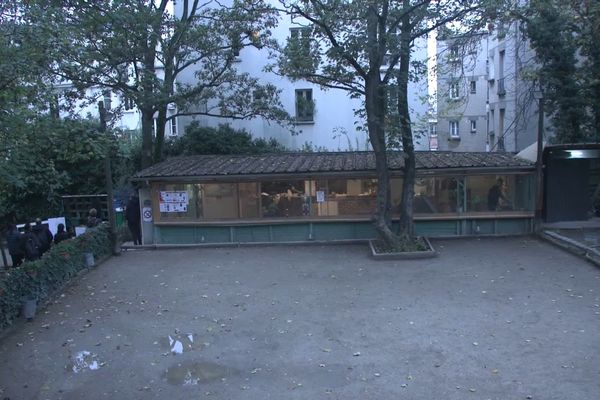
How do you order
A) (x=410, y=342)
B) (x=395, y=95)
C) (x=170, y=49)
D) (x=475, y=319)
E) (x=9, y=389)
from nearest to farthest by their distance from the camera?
(x=9, y=389), (x=410, y=342), (x=475, y=319), (x=395, y=95), (x=170, y=49)

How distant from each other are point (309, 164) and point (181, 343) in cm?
1014

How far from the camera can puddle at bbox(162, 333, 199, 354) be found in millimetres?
7969

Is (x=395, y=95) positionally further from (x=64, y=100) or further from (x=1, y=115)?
(x=64, y=100)

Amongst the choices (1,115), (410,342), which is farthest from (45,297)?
(410,342)

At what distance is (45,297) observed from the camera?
1097cm

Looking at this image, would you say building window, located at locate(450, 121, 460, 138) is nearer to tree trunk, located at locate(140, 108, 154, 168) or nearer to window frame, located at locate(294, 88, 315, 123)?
window frame, located at locate(294, 88, 315, 123)

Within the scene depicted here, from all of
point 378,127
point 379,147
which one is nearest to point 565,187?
point 379,147

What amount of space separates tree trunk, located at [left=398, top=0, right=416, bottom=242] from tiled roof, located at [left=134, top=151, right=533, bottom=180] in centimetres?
50

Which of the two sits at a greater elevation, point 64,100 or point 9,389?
point 64,100

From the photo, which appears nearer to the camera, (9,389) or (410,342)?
(9,389)

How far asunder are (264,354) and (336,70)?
33.6 feet

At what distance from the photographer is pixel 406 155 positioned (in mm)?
15602

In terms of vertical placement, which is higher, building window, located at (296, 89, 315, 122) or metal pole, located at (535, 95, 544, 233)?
building window, located at (296, 89, 315, 122)

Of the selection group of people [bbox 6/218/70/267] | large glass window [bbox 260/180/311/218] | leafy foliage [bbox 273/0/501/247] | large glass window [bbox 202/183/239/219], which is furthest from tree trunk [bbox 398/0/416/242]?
group of people [bbox 6/218/70/267]
